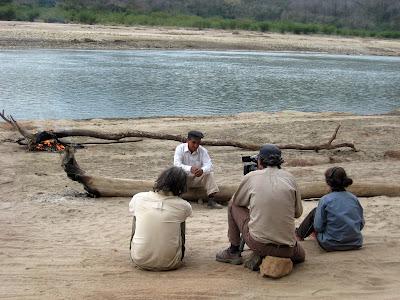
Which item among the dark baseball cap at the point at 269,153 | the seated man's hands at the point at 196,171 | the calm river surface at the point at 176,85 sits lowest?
the calm river surface at the point at 176,85

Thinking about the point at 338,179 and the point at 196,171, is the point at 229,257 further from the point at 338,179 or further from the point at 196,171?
the point at 196,171

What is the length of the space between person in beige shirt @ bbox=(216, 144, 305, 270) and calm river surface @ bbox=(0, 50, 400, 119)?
1506 centimetres

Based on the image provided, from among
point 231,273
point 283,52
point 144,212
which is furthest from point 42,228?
point 283,52

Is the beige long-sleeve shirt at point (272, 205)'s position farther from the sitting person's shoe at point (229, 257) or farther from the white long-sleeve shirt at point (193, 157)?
the white long-sleeve shirt at point (193, 157)

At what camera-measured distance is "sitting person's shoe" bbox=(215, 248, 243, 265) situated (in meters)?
5.50

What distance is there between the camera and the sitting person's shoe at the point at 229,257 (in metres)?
5.50

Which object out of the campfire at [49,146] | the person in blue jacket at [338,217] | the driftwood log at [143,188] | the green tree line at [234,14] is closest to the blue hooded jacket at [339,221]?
the person in blue jacket at [338,217]

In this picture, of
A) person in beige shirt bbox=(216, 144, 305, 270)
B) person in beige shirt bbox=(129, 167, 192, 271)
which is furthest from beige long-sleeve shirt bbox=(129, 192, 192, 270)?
person in beige shirt bbox=(216, 144, 305, 270)

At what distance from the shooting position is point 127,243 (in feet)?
20.8

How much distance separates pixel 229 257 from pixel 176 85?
2375 centimetres

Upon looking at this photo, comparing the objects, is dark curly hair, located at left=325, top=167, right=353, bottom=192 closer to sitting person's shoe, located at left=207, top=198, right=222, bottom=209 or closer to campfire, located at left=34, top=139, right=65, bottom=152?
sitting person's shoe, located at left=207, top=198, right=222, bottom=209

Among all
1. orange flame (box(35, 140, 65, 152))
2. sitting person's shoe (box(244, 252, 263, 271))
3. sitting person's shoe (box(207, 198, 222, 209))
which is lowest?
orange flame (box(35, 140, 65, 152))

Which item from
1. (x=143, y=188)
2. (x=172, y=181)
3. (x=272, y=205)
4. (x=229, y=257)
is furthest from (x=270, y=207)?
(x=143, y=188)

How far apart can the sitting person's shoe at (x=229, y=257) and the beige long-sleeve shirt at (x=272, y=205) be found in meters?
0.45
